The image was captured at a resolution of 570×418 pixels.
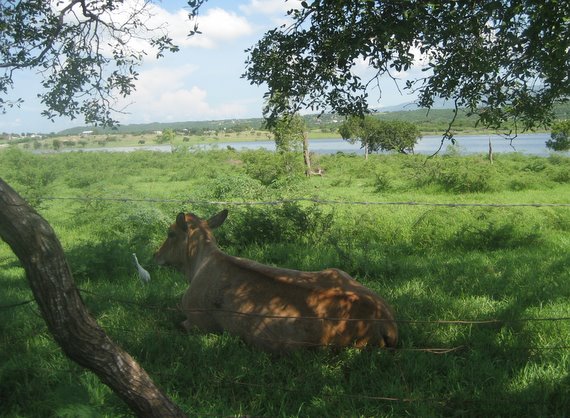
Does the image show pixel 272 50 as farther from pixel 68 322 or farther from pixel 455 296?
pixel 68 322

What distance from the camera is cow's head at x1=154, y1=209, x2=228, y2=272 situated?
647cm

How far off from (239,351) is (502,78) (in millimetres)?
4583

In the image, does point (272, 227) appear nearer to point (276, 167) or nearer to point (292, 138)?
point (276, 167)

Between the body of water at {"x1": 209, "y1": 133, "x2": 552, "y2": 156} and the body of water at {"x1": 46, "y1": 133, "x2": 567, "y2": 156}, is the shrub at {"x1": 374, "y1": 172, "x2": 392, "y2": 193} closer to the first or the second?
the body of water at {"x1": 46, "y1": 133, "x2": 567, "y2": 156}

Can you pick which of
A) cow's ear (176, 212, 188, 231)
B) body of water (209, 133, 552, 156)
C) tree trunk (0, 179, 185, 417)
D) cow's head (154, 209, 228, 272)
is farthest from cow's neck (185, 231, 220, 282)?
body of water (209, 133, 552, 156)

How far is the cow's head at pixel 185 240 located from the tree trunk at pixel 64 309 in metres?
3.75

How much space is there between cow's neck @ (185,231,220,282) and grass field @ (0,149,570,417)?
15.0 inches

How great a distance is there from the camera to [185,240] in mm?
6668

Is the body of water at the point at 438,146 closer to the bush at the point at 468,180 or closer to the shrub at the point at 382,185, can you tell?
the bush at the point at 468,180

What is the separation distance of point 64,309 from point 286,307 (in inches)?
96.2

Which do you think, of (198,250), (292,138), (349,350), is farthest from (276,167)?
(349,350)

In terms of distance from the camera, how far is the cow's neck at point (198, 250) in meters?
6.12

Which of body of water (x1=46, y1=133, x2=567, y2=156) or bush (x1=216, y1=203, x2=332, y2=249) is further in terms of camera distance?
body of water (x1=46, y1=133, x2=567, y2=156)

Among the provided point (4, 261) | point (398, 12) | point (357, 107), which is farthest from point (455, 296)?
point (4, 261)
